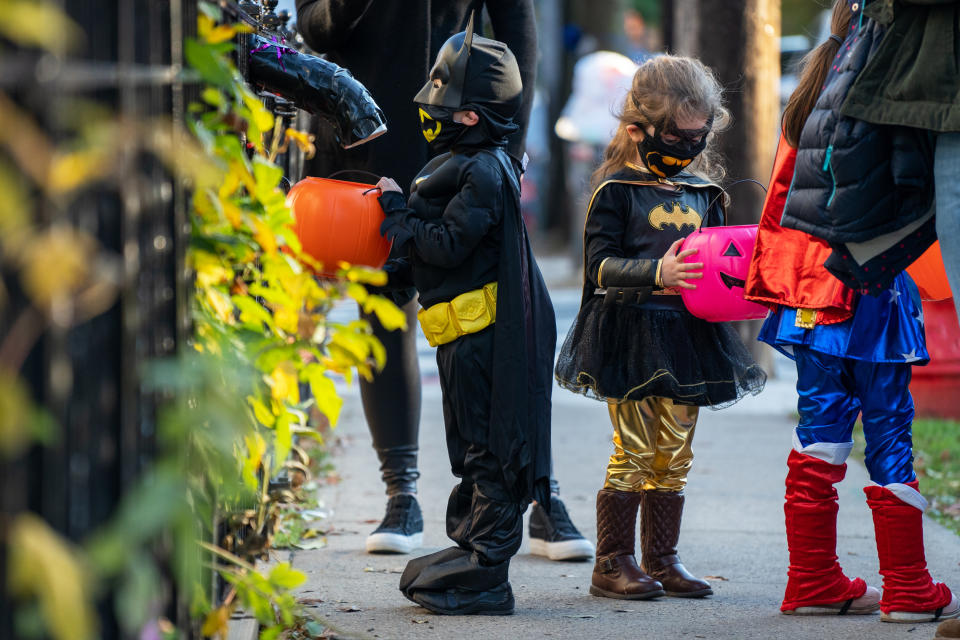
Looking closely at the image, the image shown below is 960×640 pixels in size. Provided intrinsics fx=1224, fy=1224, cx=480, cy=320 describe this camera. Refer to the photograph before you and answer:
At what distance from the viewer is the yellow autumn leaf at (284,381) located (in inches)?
89.8

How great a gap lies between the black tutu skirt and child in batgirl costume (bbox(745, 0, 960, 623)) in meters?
0.29

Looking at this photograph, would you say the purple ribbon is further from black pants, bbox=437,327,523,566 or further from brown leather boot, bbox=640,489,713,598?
brown leather boot, bbox=640,489,713,598

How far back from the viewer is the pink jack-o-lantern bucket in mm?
3605

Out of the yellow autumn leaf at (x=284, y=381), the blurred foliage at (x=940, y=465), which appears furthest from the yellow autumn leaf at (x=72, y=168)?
the blurred foliage at (x=940, y=465)

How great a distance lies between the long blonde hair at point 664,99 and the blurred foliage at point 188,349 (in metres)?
1.40

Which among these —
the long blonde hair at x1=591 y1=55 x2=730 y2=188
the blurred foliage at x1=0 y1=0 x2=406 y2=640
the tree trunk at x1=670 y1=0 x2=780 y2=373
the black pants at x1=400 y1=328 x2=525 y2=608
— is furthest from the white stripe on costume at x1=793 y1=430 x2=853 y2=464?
the tree trunk at x1=670 y1=0 x2=780 y2=373

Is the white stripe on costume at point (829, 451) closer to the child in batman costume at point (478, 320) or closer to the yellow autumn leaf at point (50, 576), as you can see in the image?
the child in batman costume at point (478, 320)

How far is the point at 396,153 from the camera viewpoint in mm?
4273

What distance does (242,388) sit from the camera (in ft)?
6.52

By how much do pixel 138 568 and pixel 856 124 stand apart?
2.35 m

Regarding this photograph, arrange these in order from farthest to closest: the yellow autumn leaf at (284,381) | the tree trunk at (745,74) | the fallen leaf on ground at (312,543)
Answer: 1. the tree trunk at (745,74)
2. the fallen leaf on ground at (312,543)
3. the yellow autumn leaf at (284,381)

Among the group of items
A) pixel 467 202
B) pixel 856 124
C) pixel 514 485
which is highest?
pixel 856 124

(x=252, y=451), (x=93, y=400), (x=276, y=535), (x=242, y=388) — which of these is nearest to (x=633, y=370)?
(x=276, y=535)

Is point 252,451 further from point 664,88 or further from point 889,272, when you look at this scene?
point 664,88
